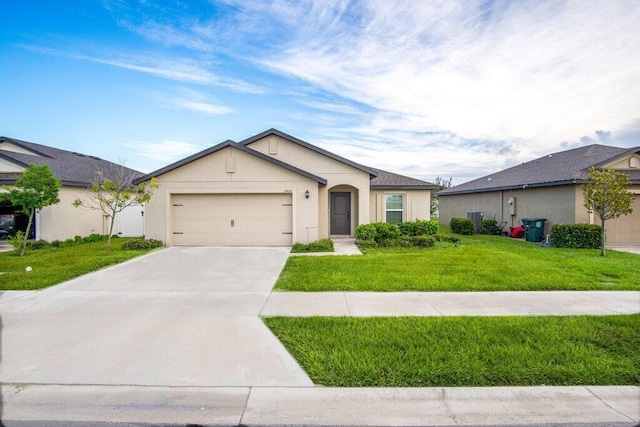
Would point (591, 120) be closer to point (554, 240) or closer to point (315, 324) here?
point (554, 240)

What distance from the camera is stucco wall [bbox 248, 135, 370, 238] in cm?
1502

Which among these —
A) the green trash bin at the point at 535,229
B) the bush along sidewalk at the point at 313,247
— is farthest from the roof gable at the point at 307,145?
the green trash bin at the point at 535,229

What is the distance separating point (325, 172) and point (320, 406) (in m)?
12.5

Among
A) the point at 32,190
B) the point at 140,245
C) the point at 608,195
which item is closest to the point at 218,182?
the point at 140,245

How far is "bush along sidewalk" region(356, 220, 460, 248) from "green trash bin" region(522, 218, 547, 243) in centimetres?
382

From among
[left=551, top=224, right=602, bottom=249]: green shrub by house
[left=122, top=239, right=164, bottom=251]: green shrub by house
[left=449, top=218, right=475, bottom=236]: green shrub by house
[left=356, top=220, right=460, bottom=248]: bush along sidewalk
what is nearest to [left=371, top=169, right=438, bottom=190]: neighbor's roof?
[left=356, top=220, right=460, bottom=248]: bush along sidewalk

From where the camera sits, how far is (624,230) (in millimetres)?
14211

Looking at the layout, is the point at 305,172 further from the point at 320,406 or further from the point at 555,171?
the point at 555,171

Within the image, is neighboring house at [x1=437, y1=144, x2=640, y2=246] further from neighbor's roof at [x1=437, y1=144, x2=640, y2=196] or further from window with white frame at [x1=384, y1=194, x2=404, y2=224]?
window with white frame at [x1=384, y1=194, x2=404, y2=224]

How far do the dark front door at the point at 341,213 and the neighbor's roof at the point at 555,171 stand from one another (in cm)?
870

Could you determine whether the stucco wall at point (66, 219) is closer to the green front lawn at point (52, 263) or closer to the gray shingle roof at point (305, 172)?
the green front lawn at point (52, 263)

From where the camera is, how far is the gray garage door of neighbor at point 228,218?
13258 mm

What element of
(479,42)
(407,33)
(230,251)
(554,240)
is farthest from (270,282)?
(554,240)

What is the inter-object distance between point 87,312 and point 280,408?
4.45 m
